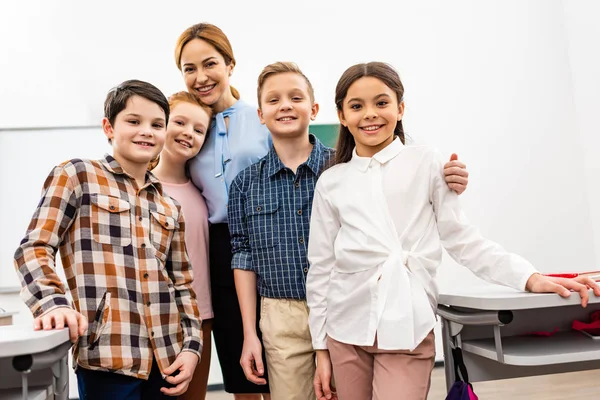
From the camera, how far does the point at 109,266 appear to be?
4.17 ft

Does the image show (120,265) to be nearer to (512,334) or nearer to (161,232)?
(161,232)

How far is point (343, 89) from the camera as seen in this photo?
1409 millimetres

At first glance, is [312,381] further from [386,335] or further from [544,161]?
[544,161]

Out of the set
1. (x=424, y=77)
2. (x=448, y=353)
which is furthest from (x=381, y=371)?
(x=424, y=77)

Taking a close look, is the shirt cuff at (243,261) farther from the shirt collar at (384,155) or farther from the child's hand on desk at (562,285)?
the child's hand on desk at (562,285)

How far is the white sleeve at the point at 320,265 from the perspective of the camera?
133 centimetres

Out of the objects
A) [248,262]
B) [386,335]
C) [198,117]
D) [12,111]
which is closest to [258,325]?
[248,262]

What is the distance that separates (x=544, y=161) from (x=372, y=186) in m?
3.50

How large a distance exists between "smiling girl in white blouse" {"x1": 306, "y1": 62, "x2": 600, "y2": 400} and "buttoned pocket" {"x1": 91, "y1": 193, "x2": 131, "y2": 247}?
0.49 meters

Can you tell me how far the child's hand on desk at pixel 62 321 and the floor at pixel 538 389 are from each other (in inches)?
101

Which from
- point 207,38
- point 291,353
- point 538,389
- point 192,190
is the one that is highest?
point 207,38

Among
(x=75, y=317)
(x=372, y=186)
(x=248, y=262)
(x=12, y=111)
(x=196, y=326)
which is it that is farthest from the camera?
(x=12, y=111)

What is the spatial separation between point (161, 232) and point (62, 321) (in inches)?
15.3

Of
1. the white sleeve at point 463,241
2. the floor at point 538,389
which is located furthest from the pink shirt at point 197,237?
the floor at point 538,389
